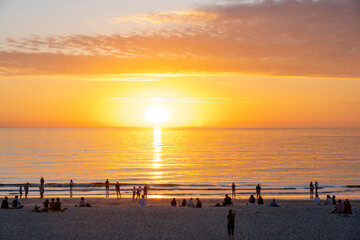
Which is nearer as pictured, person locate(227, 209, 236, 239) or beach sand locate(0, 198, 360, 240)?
person locate(227, 209, 236, 239)

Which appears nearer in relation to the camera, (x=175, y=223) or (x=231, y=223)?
(x=231, y=223)

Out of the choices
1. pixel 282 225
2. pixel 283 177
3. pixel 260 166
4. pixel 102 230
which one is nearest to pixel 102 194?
pixel 102 230

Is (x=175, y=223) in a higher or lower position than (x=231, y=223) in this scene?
lower

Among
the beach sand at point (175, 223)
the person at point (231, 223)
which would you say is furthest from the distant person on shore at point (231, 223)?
the beach sand at point (175, 223)

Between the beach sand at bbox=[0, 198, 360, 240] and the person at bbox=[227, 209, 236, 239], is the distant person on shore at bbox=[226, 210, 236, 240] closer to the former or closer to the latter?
the person at bbox=[227, 209, 236, 239]

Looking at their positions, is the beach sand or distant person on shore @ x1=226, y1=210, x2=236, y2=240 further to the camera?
the beach sand

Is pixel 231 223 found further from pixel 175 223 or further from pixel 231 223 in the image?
pixel 175 223

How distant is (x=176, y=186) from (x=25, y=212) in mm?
26534

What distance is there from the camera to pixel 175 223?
75.2 feet

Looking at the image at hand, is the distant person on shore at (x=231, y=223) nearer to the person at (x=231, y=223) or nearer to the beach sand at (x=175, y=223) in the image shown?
the person at (x=231, y=223)

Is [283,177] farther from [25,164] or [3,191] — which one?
[25,164]

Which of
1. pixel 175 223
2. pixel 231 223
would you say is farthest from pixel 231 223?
pixel 175 223

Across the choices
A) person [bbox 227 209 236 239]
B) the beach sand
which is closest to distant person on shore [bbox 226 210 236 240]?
person [bbox 227 209 236 239]

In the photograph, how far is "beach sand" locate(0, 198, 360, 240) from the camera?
19891 mm
